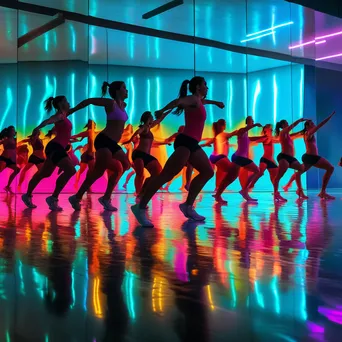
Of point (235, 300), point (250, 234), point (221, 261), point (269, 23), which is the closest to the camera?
point (235, 300)

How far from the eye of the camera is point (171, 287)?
176 centimetres

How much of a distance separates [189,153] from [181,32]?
28.5ft

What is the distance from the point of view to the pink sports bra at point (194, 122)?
431cm

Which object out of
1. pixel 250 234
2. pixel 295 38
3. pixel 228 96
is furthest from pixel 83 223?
pixel 295 38

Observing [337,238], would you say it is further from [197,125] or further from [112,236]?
[197,125]

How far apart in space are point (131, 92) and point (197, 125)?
927 centimetres

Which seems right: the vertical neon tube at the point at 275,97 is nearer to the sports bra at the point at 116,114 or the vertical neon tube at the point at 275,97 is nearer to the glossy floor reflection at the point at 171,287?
the sports bra at the point at 116,114

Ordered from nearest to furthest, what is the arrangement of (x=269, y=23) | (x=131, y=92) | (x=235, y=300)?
(x=235, y=300)
(x=269, y=23)
(x=131, y=92)

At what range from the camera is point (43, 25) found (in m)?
10.9

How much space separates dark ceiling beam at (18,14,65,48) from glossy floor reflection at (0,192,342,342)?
829 centimetres

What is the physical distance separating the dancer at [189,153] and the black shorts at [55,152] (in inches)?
89.2

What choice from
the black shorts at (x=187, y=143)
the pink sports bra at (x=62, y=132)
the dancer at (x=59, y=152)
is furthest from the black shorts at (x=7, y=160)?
the black shorts at (x=187, y=143)

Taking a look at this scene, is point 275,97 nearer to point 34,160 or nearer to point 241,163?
point 241,163

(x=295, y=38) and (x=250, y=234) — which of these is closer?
(x=250, y=234)
